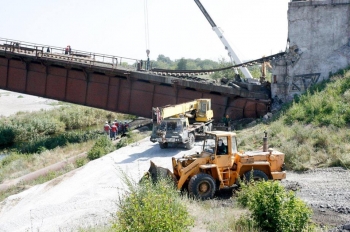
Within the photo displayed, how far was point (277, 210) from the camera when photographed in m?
8.95

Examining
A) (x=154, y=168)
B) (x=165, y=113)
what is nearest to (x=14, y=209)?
(x=154, y=168)

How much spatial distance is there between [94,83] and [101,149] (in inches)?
283

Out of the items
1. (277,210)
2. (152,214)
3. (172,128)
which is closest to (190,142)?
(172,128)

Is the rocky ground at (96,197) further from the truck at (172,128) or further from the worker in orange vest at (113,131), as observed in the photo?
the worker in orange vest at (113,131)

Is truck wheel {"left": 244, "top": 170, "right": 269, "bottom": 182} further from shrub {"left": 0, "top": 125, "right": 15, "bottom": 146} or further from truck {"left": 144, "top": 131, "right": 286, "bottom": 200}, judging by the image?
shrub {"left": 0, "top": 125, "right": 15, "bottom": 146}

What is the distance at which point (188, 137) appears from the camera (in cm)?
1955

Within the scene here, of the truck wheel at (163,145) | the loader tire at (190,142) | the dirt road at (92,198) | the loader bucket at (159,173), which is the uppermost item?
the loader tire at (190,142)

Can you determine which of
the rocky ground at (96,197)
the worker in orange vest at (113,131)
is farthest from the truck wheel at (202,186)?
the worker in orange vest at (113,131)

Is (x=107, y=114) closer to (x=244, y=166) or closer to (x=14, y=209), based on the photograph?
(x=14, y=209)

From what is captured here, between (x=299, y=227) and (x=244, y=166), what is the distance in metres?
3.93

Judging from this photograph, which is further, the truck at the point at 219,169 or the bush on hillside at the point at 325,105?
the bush on hillside at the point at 325,105

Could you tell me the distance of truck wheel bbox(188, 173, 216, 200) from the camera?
474 inches

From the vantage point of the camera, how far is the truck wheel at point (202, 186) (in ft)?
39.5

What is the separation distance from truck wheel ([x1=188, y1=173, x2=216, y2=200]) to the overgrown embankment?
4748 mm
